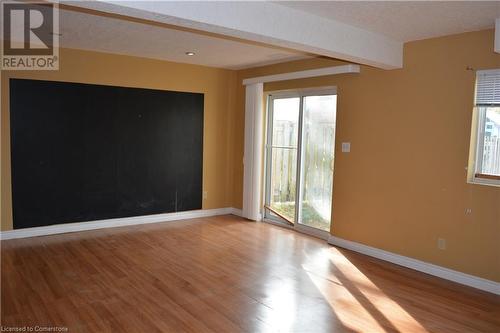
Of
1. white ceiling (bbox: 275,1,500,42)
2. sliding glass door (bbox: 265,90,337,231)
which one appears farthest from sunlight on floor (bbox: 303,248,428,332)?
white ceiling (bbox: 275,1,500,42)

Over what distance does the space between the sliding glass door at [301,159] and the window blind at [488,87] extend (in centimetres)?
189

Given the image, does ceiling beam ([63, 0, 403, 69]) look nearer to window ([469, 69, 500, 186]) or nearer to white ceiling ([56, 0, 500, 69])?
white ceiling ([56, 0, 500, 69])

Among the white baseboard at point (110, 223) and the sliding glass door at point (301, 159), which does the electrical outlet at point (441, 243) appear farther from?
the white baseboard at point (110, 223)

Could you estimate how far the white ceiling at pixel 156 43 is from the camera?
405 cm

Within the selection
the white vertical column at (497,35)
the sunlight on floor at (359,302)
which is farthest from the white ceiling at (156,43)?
the sunlight on floor at (359,302)

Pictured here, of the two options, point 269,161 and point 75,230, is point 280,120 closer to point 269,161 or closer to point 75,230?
point 269,161

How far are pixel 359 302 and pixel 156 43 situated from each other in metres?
3.78

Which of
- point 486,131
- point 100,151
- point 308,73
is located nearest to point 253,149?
point 308,73

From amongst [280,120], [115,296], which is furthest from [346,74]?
[115,296]

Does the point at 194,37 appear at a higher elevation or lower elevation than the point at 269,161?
higher

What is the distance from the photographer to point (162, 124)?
6.17 m

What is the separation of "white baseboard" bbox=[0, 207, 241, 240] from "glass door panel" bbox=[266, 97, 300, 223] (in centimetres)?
85

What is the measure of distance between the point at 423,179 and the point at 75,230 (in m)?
4.63

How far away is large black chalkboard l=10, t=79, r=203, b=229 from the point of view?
5.11 meters
